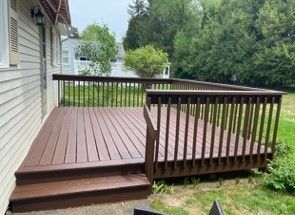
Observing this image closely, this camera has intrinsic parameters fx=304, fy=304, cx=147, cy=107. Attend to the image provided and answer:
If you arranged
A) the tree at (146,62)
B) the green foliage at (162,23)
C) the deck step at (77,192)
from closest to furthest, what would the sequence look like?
1. the deck step at (77,192)
2. the tree at (146,62)
3. the green foliage at (162,23)

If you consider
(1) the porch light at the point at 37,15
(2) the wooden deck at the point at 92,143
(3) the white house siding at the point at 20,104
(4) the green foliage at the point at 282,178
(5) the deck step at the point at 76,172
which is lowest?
(4) the green foliage at the point at 282,178

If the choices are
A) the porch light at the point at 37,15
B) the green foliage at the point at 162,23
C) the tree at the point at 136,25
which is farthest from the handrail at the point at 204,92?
the tree at the point at 136,25

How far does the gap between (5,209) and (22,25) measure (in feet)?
7.59

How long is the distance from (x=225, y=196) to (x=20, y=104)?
2.69 m

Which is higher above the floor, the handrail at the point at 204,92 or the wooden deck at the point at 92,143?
the handrail at the point at 204,92

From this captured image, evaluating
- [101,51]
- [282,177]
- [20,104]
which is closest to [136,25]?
[101,51]

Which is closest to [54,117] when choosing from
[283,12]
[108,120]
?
[108,120]

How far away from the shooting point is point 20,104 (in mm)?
3619

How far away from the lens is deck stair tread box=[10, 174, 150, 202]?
3.14 meters

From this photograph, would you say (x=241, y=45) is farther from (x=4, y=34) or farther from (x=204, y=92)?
(x=4, y=34)

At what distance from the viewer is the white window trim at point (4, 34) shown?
2.88 meters

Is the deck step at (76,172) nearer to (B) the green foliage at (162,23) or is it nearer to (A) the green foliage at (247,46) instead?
(A) the green foliage at (247,46)

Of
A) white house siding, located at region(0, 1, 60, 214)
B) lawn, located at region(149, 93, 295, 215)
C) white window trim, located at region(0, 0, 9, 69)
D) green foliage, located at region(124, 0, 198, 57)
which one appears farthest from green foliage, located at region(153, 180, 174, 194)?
green foliage, located at region(124, 0, 198, 57)

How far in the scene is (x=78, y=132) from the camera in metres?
5.05
